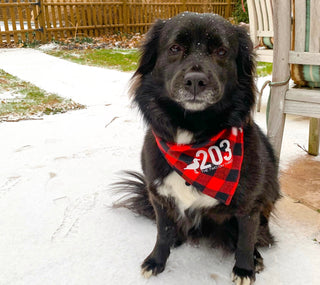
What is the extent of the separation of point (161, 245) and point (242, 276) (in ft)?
1.31

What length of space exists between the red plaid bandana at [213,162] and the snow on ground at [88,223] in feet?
1.44

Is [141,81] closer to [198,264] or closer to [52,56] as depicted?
[198,264]

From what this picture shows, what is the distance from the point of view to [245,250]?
1.53m

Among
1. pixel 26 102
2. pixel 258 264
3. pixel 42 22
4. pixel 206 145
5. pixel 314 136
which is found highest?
pixel 42 22

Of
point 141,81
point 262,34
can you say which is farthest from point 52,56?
point 141,81

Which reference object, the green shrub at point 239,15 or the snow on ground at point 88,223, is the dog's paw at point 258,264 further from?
the green shrub at point 239,15

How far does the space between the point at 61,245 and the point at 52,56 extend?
6.44 metres

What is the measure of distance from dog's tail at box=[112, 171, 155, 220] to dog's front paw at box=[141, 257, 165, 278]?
36 cm

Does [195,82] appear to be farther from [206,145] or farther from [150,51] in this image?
[150,51]

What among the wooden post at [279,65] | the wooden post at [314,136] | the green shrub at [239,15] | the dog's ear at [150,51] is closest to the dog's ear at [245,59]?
the wooden post at [279,65]

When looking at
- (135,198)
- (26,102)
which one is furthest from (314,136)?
(26,102)

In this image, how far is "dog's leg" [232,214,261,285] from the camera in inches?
58.9

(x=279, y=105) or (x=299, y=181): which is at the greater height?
(x=279, y=105)

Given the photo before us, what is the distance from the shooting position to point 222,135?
60.1 inches
